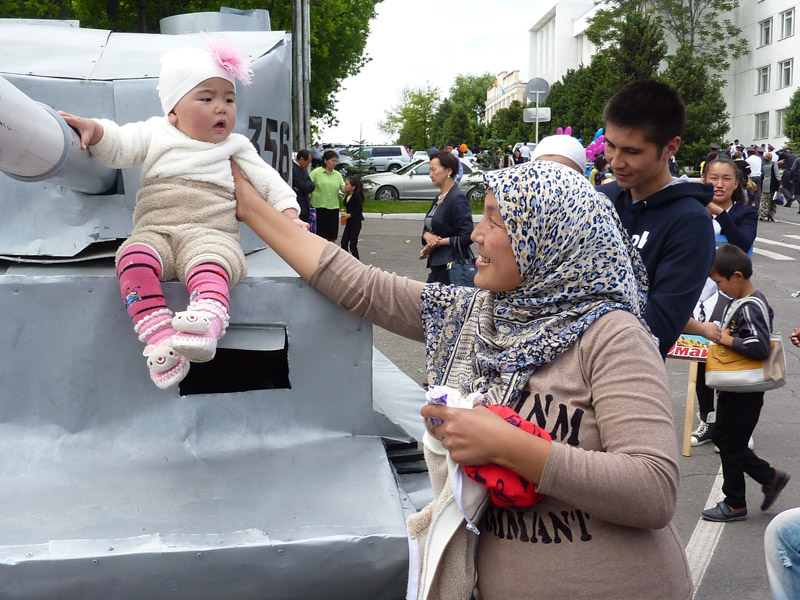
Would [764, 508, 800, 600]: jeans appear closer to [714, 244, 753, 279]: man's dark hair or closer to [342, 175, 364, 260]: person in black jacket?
[714, 244, 753, 279]: man's dark hair

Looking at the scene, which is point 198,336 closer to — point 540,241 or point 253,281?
point 253,281

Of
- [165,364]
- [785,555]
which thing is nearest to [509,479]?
[785,555]

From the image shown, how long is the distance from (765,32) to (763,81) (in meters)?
3.00

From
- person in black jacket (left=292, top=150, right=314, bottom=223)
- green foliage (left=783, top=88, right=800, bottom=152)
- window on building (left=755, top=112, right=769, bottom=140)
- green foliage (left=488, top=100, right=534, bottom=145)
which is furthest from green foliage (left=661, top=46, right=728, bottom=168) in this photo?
person in black jacket (left=292, top=150, right=314, bottom=223)

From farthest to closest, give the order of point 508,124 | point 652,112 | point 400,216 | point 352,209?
1. point 508,124
2. point 400,216
3. point 352,209
4. point 652,112

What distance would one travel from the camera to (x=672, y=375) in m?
7.68

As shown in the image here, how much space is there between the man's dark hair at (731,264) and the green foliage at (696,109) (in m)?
36.5

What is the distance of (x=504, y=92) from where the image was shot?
97.6m

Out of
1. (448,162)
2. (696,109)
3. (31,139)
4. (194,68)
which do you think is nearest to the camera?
(31,139)

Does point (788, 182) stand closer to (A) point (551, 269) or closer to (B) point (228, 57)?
(B) point (228, 57)

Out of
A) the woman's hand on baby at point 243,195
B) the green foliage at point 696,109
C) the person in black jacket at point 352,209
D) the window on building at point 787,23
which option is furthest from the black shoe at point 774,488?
the window on building at point 787,23

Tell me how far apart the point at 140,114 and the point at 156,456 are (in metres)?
1.34

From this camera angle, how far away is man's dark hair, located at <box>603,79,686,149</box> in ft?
10.0

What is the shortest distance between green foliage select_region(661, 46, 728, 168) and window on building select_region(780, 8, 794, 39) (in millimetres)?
8601
